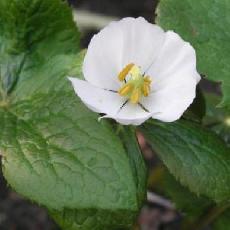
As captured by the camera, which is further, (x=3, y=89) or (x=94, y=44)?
(x=3, y=89)

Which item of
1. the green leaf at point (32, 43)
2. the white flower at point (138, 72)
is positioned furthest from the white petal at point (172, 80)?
the green leaf at point (32, 43)

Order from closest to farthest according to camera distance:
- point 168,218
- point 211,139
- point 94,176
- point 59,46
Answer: point 94,176, point 211,139, point 59,46, point 168,218

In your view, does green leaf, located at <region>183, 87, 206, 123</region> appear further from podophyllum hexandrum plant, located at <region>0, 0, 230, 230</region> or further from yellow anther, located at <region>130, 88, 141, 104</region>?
yellow anther, located at <region>130, 88, 141, 104</region>

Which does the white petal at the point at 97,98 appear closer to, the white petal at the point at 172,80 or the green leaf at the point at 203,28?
the white petal at the point at 172,80

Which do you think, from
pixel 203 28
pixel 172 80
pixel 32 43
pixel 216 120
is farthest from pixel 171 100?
pixel 216 120

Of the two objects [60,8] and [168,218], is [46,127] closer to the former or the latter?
[60,8]

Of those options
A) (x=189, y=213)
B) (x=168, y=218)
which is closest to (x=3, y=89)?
(x=189, y=213)
